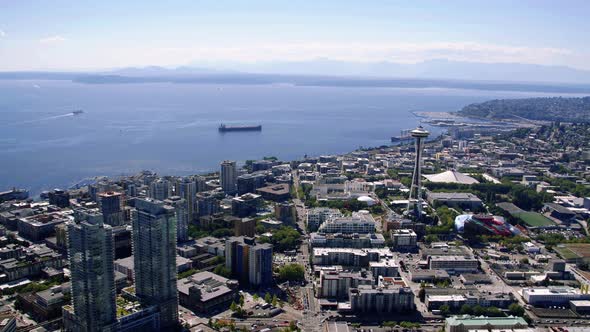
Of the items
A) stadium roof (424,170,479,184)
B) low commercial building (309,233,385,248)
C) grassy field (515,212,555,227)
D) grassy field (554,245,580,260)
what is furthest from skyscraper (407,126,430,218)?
stadium roof (424,170,479,184)

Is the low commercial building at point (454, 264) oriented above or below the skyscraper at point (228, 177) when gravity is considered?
below

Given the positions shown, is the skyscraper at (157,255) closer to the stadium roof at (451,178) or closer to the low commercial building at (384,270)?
the low commercial building at (384,270)

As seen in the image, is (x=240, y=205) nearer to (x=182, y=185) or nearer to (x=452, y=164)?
(x=182, y=185)

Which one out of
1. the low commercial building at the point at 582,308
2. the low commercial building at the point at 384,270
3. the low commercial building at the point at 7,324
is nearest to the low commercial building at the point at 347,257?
the low commercial building at the point at 384,270

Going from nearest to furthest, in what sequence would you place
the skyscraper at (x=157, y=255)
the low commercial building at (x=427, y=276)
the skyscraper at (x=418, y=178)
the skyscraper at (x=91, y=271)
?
the skyscraper at (x=91, y=271) → the skyscraper at (x=157, y=255) → the low commercial building at (x=427, y=276) → the skyscraper at (x=418, y=178)

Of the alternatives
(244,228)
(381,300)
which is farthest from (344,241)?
(381,300)

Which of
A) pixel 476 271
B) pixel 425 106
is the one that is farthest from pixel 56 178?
pixel 425 106

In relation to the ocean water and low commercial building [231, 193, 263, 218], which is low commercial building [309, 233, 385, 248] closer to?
low commercial building [231, 193, 263, 218]
